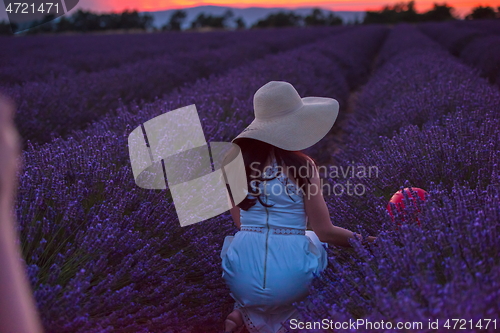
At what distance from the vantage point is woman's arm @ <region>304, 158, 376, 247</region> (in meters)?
1.84

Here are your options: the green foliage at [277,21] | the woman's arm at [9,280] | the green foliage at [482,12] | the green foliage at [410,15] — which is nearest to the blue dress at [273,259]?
the woman's arm at [9,280]

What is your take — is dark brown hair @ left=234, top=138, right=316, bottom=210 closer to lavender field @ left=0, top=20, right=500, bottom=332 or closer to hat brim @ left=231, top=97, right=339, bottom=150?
hat brim @ left=231, top=97, right=339, bottom=150

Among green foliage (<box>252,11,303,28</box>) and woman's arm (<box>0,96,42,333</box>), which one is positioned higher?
woman's arm (<box>0,96,42,333</box>)

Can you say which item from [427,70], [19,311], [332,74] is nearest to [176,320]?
[19,311]

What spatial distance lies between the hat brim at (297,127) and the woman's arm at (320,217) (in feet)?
0.50

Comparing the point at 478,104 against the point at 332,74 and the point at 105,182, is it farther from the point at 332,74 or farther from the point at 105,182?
the point at 332,74

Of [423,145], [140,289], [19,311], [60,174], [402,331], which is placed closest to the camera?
[19,311]

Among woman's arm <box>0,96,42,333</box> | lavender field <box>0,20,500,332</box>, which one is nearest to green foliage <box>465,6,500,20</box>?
lavender field <box>0,20,500,332</box>

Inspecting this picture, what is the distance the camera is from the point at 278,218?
1924 millimetres

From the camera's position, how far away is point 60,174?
202 cm

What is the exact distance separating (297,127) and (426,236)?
695 mm

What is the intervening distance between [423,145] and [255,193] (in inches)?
47.2

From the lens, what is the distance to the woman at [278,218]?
184cm

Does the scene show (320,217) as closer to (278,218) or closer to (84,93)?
(278,218)
